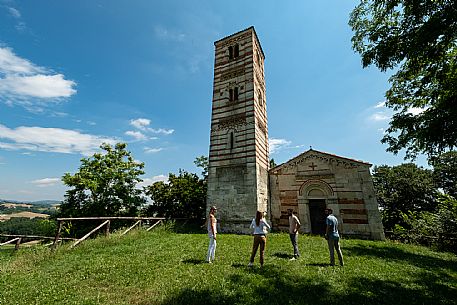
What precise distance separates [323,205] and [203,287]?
1240 centimetres

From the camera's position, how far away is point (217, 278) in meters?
5.50

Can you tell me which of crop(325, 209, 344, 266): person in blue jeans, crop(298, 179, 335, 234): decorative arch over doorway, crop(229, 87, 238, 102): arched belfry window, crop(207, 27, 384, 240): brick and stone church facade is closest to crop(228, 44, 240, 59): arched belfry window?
crop(207, 27, 384, 240): brick and stone church facade

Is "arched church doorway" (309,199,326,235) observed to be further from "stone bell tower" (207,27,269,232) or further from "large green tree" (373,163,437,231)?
"large green tree" (373,163,437,231)

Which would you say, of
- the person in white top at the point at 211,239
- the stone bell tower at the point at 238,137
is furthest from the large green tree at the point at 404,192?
the person in white top at the point at 211,239

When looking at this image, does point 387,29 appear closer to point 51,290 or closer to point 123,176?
point 51,290

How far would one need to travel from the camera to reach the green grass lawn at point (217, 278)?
4578 mm

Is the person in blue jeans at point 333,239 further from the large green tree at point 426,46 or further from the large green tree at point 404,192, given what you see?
the large green tree at point 404,192

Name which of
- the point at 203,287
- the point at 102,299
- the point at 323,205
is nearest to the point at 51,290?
the point at 102,299

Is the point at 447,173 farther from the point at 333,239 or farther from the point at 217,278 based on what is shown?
the point at 217,278

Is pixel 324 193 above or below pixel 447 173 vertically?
below

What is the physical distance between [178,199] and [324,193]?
12.2m

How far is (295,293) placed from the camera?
475cm

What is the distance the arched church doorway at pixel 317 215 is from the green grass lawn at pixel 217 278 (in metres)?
5.63

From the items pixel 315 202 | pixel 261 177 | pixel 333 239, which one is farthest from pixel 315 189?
pixel 333 239
